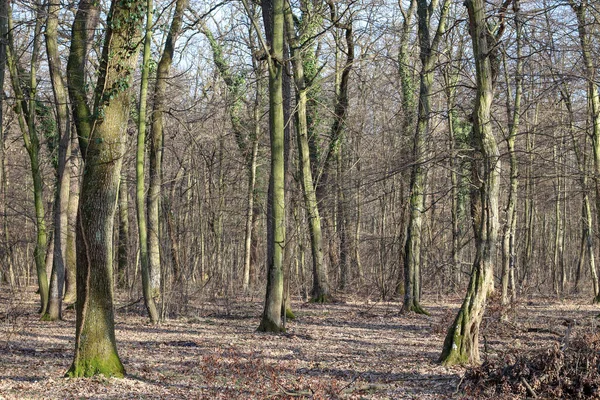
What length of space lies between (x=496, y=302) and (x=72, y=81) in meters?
8.96

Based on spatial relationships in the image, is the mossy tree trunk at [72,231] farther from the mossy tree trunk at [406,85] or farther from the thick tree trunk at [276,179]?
the mossy tree trunk at [406,85]

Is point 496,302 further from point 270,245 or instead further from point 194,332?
point 194,332

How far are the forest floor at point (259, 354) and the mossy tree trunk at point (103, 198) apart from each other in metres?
0.41

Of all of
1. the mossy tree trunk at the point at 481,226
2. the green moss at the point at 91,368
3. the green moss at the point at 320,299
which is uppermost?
the mossy tree trunk at the point at 481,226

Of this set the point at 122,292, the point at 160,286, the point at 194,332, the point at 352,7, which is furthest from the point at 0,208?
the point at 352,7

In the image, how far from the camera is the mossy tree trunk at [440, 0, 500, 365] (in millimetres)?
8570

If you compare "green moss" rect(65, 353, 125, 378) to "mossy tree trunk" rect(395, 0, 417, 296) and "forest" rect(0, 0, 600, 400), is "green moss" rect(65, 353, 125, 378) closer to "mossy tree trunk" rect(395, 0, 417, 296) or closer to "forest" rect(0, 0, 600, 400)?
"forest" rect(0, 0, 600, 400)

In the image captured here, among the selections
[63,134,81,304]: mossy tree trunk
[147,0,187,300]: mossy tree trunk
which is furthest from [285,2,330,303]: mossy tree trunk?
[63,134,81,304]: mossy tree trunk

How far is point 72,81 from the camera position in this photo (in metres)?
8.29

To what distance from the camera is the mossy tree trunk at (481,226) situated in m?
8.57

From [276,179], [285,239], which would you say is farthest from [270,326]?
[276,179]

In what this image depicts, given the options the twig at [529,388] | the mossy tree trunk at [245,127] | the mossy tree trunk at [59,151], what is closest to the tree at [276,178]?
the mossy tree trunk at [59,151]

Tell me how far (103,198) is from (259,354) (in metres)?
3.75

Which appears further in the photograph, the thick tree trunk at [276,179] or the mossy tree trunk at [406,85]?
the mossy tree trunk at [406,85]
